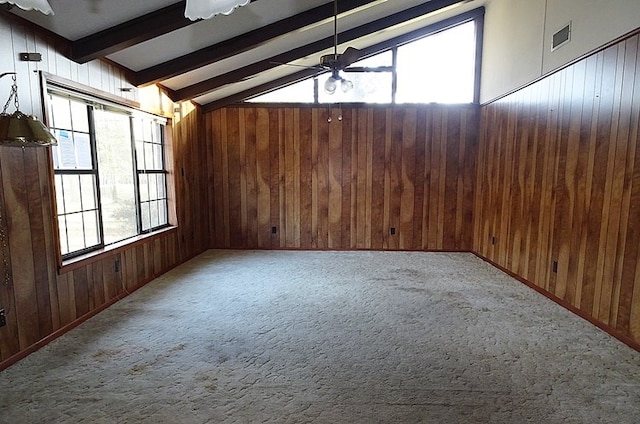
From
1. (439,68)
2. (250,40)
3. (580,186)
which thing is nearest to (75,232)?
(250,40)

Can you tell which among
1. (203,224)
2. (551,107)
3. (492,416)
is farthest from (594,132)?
(203,224)

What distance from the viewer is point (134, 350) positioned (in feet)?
8.93

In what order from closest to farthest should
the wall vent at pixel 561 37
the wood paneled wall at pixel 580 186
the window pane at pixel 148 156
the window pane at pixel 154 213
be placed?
the wood paneled wall at pixel 580 186, the wall vent at pixel 561 37, the window pane at pixel 148 156, the window pane at pixel 154 213

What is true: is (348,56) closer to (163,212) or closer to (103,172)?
(103,172)

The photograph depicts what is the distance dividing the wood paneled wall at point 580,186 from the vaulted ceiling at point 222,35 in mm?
2029

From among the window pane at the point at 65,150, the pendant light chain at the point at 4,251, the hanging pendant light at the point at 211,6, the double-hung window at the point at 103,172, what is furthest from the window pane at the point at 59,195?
the hanging pendant light at the point at 211,6

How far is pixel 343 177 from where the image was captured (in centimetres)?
609

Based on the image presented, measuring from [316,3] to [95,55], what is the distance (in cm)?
217

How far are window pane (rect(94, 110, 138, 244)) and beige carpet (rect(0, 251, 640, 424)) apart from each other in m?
0.84

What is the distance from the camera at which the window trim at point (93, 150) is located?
9.47 ft

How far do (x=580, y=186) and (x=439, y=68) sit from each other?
3.29m

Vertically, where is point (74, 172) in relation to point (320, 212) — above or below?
above

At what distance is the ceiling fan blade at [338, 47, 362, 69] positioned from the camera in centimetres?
297

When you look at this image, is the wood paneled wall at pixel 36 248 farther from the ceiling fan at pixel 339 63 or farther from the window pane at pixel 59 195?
the ceiling fan at pixel 339 63
